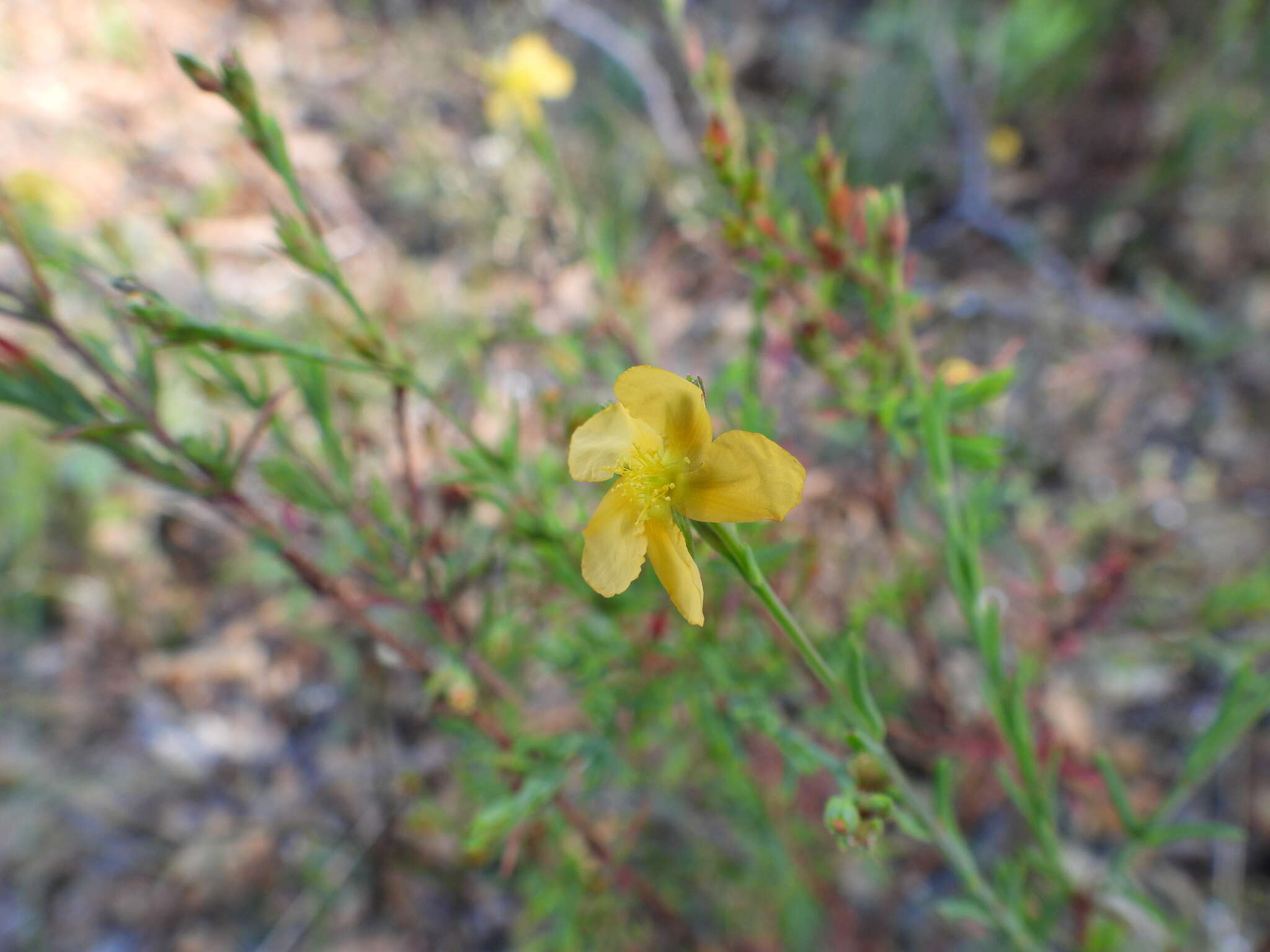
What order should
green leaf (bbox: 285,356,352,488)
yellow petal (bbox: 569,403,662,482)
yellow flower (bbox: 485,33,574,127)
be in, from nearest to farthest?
yellow petal (bbox: 569,403,662,482), green leaf (bbox: 285,356,352,488), yellow flower (bbox: 485,33,574,127)

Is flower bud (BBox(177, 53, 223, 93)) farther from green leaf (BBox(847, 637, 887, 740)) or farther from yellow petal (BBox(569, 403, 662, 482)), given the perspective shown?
green leaf (BBox(847, 637, 887, 740))

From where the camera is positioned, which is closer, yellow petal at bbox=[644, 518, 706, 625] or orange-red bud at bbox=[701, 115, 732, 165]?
yellow petal at bbox=[644, 518, 706, 625]

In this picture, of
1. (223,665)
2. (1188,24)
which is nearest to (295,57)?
(223,665)

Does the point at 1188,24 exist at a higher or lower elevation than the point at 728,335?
higher

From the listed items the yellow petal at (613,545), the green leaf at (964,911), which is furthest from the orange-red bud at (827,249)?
the green leaf at (964,911)

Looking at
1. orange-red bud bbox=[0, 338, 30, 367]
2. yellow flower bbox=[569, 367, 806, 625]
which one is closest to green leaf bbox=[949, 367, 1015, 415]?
yellow flower bbox=[569, 367, 806, 625]

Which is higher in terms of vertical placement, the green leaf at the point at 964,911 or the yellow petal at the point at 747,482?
the yellow petal at the point at 747,482

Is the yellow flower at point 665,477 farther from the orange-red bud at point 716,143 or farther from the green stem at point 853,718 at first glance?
the orange-red bud at point 716,143

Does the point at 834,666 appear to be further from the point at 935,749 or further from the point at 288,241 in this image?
the point at 288,241
